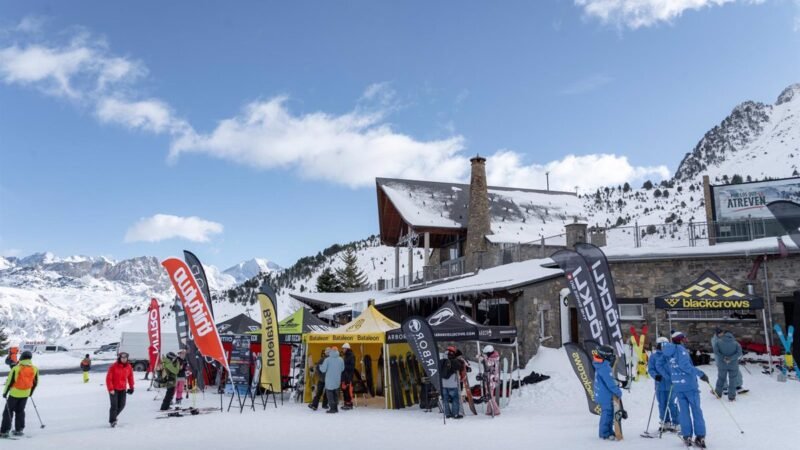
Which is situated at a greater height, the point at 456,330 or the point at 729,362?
the point at 456,330

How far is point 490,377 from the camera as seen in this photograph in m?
11.4

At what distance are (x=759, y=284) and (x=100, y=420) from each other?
16.8 m

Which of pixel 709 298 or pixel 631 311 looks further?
pixel 631 311

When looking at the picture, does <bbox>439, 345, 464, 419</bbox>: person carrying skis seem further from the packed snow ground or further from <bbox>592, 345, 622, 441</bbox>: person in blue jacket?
<bbox>592, 345, 622, 441</bbox>: person in blue jacket

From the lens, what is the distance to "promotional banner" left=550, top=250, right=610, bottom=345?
389 inches

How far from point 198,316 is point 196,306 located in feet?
0.68

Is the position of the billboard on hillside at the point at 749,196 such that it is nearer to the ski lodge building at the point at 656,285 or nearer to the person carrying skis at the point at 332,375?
the ski lodge building at the point at 656,285

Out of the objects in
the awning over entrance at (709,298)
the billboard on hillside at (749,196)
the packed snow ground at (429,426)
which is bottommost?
the packed snow ground at (429,426)

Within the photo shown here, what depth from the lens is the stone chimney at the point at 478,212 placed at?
28.3 m

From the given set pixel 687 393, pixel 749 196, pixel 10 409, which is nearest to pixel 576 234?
pixel 749 196

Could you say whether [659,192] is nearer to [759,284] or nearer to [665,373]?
[759,284]

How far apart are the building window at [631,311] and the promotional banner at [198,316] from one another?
1158cm

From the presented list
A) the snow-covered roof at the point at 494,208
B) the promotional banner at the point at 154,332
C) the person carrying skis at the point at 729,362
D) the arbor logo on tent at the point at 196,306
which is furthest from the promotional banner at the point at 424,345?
the snow-covered roof at the point at 494,208

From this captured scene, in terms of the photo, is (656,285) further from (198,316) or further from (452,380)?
(198,316)
